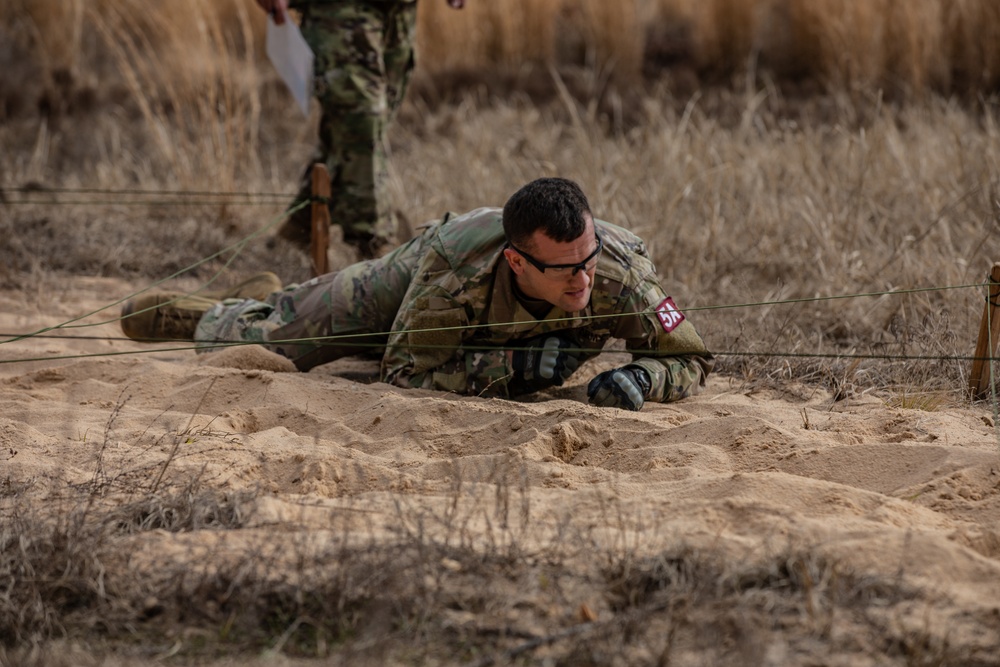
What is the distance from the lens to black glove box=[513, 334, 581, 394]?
3.85 m

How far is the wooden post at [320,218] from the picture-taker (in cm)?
502

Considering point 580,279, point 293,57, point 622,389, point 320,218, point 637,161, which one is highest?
point 293,57

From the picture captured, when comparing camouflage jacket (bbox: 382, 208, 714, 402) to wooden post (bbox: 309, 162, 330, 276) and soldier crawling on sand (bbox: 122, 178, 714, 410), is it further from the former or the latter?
wooden post (bbox: 309, 162, 330, 276)

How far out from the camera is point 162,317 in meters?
4.86

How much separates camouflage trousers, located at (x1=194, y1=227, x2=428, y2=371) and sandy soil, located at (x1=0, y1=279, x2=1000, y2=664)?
0.58 ft

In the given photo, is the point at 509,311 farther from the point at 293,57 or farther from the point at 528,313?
the point at 293,57

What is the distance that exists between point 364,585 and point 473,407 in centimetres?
139

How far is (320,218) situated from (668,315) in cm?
190

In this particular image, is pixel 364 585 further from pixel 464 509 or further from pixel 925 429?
pixel 925 429

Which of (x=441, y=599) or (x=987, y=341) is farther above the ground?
(x=987, y=341)

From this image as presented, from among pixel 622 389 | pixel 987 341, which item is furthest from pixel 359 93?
pixel 987 341

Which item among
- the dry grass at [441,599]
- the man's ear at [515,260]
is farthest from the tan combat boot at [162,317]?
the dry grass at [441,599]

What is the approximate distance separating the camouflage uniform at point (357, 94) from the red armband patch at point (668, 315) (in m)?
2.03

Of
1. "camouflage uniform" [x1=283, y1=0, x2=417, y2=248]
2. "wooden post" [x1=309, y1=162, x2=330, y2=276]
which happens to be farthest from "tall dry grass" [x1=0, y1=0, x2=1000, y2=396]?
"wooden post" [x1=309, y1=162, x2=330, y2=276]
